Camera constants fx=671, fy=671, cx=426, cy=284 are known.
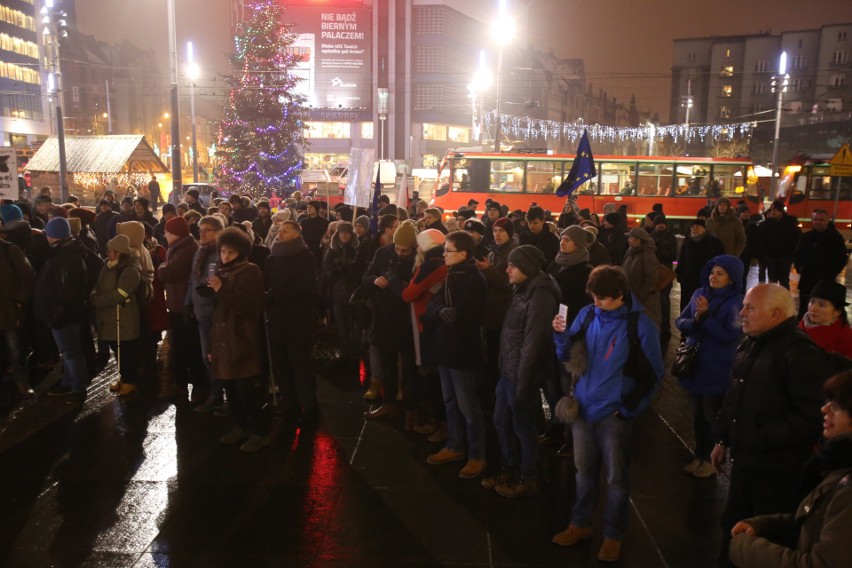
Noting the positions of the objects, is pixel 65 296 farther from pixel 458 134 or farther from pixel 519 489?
pixel 458 134

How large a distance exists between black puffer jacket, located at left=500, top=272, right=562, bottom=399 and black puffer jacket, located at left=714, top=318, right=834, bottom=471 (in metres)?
1.45

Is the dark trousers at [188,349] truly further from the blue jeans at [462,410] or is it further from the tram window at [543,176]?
the tram window at [543,176]

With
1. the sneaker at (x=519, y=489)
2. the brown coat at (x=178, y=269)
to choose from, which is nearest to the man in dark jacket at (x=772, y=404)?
the sneaker at (x=519, y=489)

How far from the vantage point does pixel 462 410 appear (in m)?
5.58

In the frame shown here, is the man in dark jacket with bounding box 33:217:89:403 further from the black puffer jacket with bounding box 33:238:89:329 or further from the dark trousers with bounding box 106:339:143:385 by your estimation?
the dark trousers with bounding box 106:339:143:385

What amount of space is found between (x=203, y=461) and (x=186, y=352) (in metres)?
1.90

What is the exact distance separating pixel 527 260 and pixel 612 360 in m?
1.09

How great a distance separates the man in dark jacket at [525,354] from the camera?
485 centimetres

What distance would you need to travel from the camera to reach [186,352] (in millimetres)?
7523

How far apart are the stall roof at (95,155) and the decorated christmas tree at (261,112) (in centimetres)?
665

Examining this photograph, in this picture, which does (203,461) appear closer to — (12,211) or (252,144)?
(12,211)

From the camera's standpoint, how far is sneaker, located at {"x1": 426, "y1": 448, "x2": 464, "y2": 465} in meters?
5.92

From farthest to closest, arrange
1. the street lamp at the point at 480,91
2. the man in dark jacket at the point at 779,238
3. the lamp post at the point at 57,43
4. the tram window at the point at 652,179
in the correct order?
the street lamp at the point at 480,91, the tram window at the point at 652,179, the lamp post at the point at 57,43, the man in dark jacket at the point at 779,238

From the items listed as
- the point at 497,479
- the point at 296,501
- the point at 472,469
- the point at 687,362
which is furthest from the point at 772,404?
the point at 296,501
